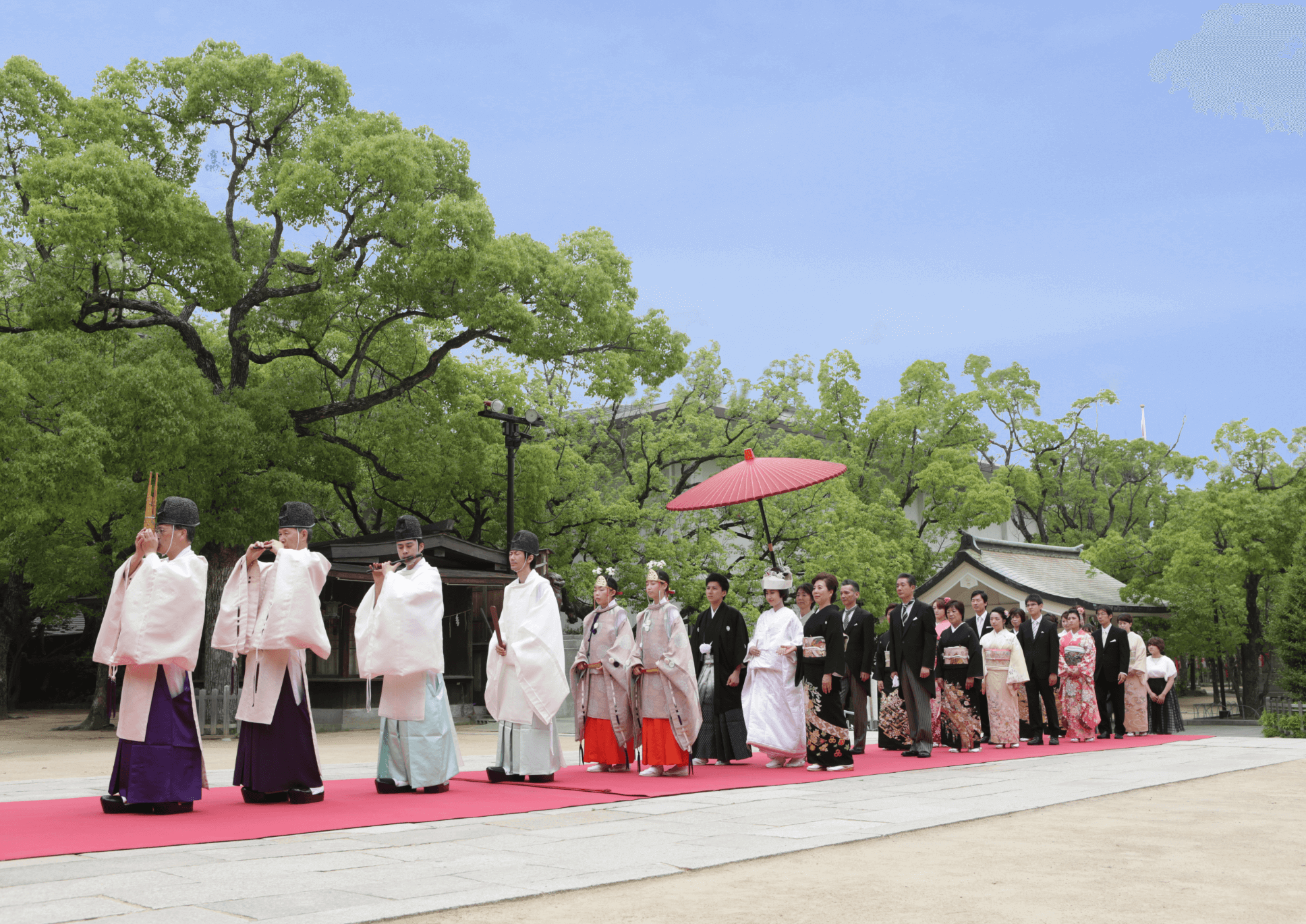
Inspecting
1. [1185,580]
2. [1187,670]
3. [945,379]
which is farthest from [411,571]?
[1187,670]

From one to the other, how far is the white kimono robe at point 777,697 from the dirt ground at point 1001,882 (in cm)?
323

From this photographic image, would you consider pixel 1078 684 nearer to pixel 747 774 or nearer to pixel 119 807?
pixel 747 774

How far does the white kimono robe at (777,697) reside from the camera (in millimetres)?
9633

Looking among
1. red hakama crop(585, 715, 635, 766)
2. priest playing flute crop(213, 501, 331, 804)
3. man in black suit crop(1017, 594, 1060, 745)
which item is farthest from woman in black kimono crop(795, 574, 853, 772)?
man in black suit crop(1017, 594, 1060, 745)

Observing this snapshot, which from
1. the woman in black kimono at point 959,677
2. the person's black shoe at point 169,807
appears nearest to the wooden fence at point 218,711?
the person's black shoe at point 169,807

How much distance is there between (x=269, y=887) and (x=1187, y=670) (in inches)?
1335

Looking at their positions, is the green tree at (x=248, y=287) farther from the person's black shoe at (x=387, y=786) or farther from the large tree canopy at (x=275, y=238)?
the person's black shoe at (x=387, y=786)

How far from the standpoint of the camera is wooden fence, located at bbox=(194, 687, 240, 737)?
14.4 metres

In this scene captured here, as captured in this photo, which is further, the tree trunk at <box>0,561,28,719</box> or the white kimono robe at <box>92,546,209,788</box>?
the tree trunk at <box>0,561,28,719</box>

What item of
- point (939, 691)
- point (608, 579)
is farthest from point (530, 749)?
point (939, 691)

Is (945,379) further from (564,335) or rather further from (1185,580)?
(564,335)

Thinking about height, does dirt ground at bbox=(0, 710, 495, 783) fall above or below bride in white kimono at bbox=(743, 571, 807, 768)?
below

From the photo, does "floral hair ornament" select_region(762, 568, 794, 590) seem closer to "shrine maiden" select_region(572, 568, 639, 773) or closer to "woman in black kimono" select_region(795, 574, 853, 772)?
"woman in black kimono" select_region(795, 574, 853, 772)

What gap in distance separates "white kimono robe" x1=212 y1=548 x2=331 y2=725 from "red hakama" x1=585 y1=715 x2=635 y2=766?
110 inches
